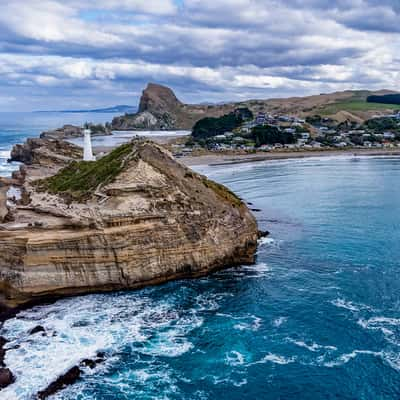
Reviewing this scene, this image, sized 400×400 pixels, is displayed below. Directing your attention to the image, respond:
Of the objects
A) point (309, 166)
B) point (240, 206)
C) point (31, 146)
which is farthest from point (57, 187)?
point (309, 166)

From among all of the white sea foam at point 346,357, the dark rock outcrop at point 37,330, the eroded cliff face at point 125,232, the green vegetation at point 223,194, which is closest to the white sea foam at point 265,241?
the eroded cliff face at point 125,232

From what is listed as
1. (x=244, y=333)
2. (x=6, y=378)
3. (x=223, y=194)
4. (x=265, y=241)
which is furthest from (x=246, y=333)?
(x=265, y=241)

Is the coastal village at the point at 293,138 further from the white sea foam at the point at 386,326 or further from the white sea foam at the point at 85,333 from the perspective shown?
the white sea foam at the point at 386,326

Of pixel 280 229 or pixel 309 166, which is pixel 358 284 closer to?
pixel 280 229

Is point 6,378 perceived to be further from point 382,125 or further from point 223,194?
point 382,125

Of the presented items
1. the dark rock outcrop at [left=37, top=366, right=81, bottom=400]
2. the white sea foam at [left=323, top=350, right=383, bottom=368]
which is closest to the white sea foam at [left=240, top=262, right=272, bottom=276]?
the white sea foam at [left=323, top=350, right=383, bottom=368]

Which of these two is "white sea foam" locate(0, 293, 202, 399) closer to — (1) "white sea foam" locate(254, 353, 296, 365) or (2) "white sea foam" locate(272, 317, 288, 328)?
(1) "white sea foam" locate(254, 353, 296, 365)
